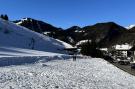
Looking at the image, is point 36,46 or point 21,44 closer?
point 21,44

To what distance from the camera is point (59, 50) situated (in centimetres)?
12788

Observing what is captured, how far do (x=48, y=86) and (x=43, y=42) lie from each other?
11065cm

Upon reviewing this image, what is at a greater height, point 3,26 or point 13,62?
point 3,26

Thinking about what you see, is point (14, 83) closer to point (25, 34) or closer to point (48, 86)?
point (48, 86)

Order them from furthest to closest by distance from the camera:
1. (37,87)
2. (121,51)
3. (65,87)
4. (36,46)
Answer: (121,51), (36,46), (65,87), (37,87)

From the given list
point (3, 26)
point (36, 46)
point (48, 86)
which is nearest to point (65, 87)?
point (48, 86)

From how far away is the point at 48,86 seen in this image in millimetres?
23203

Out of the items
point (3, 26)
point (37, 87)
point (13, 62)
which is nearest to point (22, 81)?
point (37, 87)

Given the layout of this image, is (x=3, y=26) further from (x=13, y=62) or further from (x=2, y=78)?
(x=2, y=78)

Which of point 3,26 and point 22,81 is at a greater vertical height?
point 3,26

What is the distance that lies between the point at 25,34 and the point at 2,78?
110006 mm

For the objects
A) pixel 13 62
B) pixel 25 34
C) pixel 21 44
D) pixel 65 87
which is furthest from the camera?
pixel 25 34

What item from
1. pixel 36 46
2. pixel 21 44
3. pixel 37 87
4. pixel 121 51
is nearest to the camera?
pixel 37 87

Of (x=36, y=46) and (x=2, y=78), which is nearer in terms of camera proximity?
(x=2, y=78)
